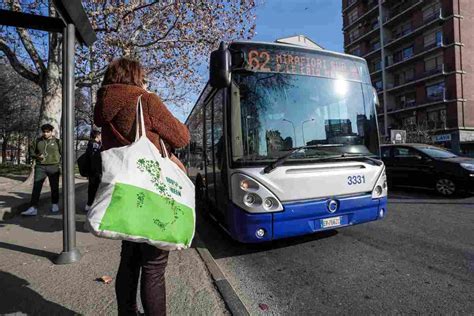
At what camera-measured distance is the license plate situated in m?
4.50

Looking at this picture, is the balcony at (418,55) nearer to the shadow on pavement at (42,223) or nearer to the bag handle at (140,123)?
the shadow on pavement at (42,223)

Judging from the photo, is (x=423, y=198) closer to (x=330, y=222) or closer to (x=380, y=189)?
(x=380, y=189)

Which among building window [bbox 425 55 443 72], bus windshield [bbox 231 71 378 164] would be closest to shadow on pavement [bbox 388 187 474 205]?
bus windshield [bbox 231 71 378 164]

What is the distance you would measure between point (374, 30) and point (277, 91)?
54.1 m

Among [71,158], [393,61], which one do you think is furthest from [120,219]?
[393,61]

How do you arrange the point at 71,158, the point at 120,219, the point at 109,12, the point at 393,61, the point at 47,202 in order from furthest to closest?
1. the point at 393,61
2. the point at 109,12
3. the point at 47,202
4. the point at 71,158
5. the point at 120,219

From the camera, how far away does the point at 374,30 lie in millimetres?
51531

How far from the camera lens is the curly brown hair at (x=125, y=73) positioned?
2.37m

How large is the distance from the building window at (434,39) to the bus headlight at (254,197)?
47.3m

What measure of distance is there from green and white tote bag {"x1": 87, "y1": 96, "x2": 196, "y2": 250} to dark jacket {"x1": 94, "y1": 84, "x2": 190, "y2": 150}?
0.21 ft

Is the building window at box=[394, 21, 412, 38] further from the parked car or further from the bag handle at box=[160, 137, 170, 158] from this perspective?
the bag handle at box=[160, 137, 170, 158]

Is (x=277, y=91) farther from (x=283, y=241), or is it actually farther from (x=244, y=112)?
(x=283, y=241)

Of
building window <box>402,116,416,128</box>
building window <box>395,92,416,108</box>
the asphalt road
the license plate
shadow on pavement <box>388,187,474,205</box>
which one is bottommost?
the asphalt road

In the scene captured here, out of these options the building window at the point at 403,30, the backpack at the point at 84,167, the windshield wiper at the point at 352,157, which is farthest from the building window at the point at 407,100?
the backpack at the point at 84,167
